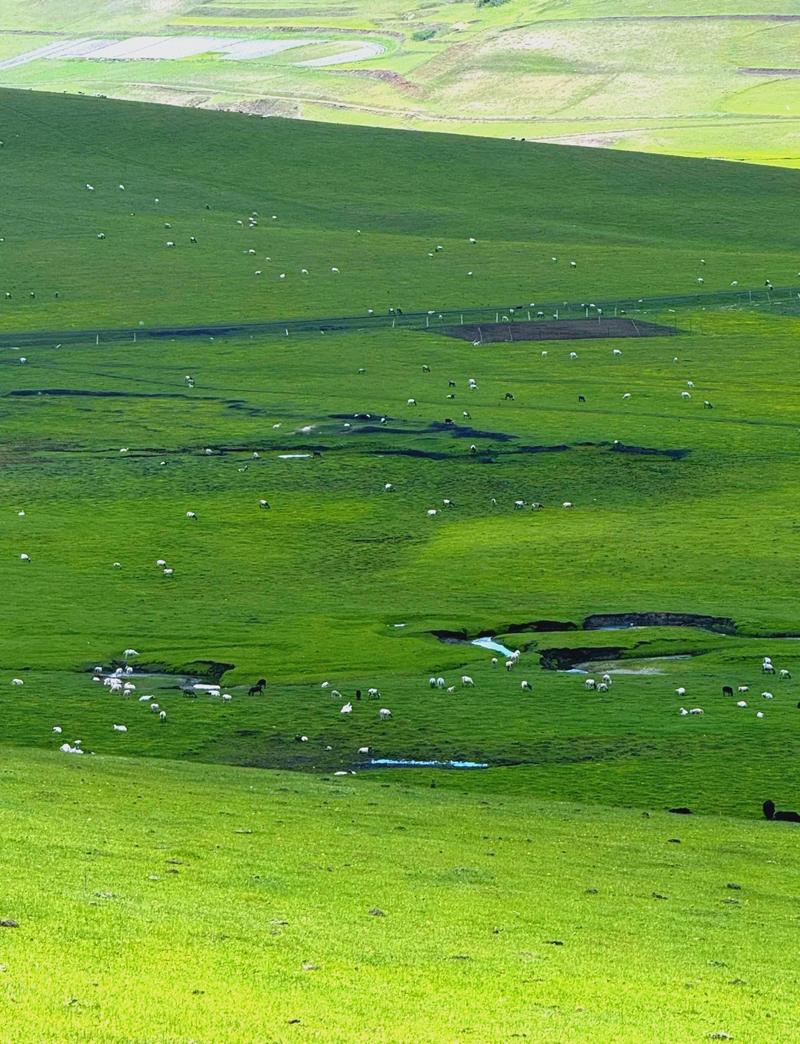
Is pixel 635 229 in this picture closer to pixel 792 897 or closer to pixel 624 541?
pixel 624 541

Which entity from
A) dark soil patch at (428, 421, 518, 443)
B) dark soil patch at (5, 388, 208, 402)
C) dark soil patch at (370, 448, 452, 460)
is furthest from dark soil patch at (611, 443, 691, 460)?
dark soil patch at (5, 388, 208, 402)

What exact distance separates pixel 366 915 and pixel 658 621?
30981 millimetres

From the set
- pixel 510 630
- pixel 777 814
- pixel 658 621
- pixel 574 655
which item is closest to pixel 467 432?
pixel 658 621

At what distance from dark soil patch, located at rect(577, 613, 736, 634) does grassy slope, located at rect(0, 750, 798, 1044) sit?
1810cm

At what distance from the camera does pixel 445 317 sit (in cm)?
11175

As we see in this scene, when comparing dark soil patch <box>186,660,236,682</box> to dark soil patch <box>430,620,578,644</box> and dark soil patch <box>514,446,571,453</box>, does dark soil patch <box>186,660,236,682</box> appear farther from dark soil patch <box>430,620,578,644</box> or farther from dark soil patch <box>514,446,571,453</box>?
dark soil patch <box>514,446,571,453</box>

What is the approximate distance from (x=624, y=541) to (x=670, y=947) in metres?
41.6

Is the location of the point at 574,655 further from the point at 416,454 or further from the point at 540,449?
the point at 540,449

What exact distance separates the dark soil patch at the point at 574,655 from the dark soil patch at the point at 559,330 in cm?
5701

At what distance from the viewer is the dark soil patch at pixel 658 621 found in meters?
51.8

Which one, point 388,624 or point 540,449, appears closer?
point 388,624

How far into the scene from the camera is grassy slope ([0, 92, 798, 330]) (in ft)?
388

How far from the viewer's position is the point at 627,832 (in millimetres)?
31781

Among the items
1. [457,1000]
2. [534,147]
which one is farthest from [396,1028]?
[534,147]
